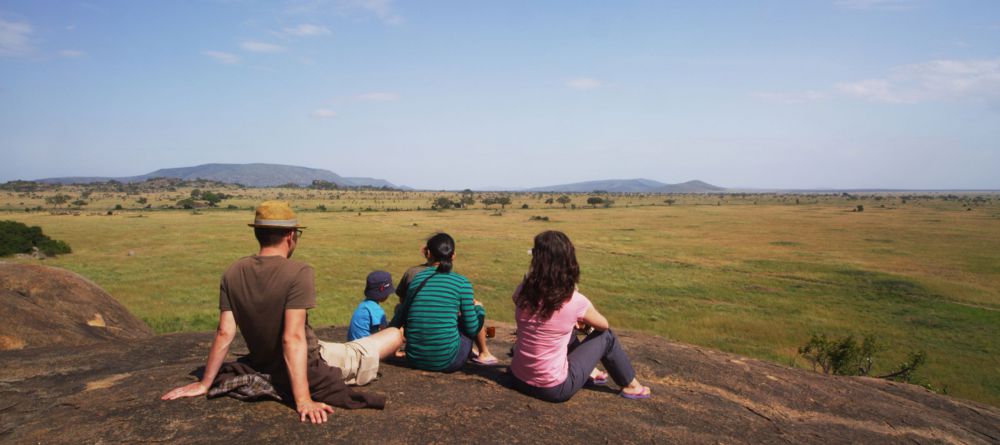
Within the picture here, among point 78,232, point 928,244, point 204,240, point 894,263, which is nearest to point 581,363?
point 894,263

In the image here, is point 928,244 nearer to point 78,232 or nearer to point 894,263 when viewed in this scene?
point 894,263

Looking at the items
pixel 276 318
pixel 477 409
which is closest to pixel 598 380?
pixel 477 409

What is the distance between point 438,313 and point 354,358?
3.31ft

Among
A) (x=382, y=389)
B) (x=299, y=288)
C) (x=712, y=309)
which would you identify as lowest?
(x=712, y=309)

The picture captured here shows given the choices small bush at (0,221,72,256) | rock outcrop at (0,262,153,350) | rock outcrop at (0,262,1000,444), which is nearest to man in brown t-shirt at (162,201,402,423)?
rock outcrop at (0,262,1000,444)

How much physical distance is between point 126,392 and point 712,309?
72.4ft

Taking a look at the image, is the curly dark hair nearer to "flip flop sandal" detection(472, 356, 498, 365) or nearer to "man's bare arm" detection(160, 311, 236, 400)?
"flip flop sandal" detection(472, 356, 498, 365)

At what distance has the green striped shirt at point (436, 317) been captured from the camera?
18.9 feet

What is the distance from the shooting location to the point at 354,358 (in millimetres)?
5309

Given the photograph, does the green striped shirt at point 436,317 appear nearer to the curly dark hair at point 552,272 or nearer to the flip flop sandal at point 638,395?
the curly dark hair at point 552,272

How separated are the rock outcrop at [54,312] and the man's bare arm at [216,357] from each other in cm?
502

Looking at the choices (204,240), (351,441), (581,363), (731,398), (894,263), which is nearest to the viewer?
(351,441)

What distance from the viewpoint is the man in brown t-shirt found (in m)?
4.34

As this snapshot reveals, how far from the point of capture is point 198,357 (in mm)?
7281
